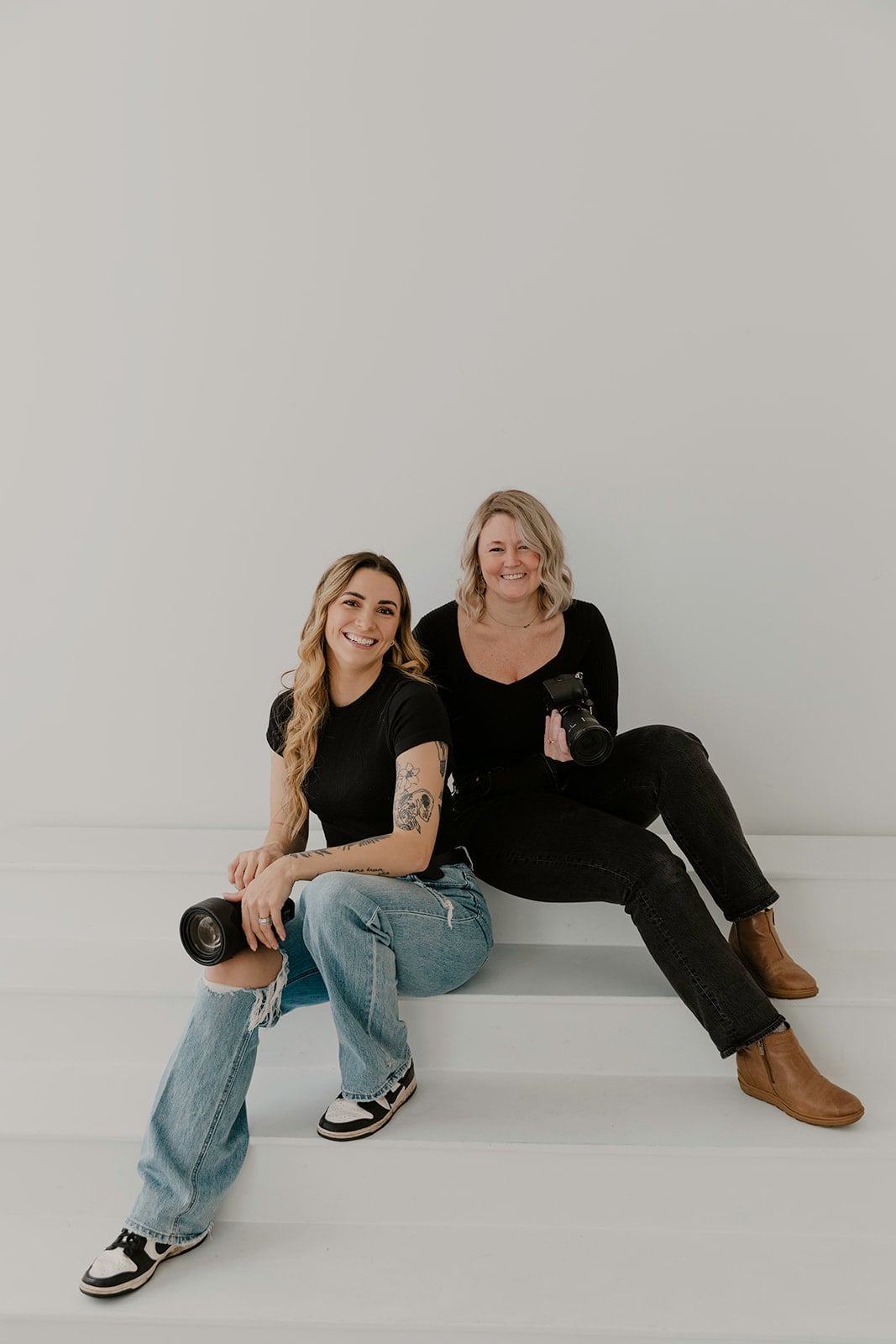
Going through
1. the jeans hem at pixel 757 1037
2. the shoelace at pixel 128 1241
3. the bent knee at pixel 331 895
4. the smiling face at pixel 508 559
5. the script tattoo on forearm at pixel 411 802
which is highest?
the smiling face at pixel 508 559

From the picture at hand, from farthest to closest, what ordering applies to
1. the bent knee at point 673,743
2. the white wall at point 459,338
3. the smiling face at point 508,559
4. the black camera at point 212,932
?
1. the white wall at point 459,338
2. the smiling face at point 508,559
3. the bent knee at point 673,743
4. the black camera at point 212,932

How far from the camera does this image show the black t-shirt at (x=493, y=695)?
6.43 ft

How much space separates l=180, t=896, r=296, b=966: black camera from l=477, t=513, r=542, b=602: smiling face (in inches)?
33.9

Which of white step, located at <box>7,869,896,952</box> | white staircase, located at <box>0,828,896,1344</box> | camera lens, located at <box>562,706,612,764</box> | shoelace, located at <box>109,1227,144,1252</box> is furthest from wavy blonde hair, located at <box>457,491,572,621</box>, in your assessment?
shoelace, located at <box>109,1227,144,1252</box>

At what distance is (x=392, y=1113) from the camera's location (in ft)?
5.22

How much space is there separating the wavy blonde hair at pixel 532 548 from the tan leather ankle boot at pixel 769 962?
75 cm

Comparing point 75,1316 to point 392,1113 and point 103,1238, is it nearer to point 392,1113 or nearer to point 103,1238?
point 103,1238

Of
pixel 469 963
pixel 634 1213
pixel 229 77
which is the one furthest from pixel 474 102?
pixel 634 1213

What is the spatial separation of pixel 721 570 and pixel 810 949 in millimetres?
955

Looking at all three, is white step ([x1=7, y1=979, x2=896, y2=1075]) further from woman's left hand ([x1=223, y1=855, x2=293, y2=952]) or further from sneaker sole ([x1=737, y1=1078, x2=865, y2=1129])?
woman's left hand ([x1=223, y1=855, x2=293, y2=952])

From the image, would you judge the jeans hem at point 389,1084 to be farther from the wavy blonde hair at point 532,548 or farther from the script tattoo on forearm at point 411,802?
the wavy blonde hair at point 532,548

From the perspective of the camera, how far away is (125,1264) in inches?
55.1

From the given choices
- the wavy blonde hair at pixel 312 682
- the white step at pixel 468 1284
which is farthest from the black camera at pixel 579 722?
the white step at pixel 468 1284

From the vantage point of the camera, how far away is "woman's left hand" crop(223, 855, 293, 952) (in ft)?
4.94
